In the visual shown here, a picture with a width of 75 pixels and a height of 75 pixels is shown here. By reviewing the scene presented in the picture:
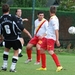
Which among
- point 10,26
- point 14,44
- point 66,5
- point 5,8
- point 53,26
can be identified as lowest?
point 66,5

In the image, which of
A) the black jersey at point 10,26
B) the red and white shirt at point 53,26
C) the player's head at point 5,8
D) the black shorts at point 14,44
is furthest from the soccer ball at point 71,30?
the player's head at point 5,8

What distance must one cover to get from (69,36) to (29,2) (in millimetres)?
6714

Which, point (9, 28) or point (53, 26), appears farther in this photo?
point (53, 26)

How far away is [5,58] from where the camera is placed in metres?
12.4

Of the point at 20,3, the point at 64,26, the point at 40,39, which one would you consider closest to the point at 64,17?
the point at 64,26

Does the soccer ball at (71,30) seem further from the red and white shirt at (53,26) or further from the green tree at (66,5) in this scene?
the red and white shirt at (53,26)

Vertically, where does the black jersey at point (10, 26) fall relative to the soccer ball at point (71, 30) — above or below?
above

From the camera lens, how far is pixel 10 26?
12109 mm

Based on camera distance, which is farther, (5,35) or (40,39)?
(40,39)

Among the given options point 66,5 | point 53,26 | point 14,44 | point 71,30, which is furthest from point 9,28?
point 66,5

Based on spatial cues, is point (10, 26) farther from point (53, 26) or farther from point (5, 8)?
point (53, 26)

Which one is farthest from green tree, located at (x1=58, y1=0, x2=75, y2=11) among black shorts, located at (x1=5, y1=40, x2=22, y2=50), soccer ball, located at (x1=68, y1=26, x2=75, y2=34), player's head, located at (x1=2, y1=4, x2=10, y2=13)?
player's head, located at (x1=2, y1=4, x2=10, y2=13)

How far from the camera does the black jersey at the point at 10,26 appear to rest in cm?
1210

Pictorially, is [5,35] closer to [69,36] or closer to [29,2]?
[69,36]
